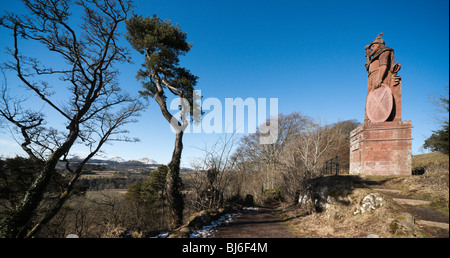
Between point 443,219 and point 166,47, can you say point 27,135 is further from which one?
point 443,219

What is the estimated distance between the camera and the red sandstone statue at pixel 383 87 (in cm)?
770

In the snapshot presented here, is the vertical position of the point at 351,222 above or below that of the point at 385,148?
below

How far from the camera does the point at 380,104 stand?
7.89 meters

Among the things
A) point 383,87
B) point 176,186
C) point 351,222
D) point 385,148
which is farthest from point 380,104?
point 176,186

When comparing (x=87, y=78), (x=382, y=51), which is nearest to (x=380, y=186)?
(x=382, y=51)

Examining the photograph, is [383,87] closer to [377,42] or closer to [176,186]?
[377,42]

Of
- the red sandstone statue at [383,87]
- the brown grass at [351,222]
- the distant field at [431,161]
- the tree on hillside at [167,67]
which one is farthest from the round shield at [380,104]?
the tree on hillside at [167,67]

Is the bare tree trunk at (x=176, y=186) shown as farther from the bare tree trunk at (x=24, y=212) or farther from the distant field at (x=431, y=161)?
the distant field at (x=431, y=161)

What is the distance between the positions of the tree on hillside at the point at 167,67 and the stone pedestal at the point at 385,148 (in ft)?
28.3

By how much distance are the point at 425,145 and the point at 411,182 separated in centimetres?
1539

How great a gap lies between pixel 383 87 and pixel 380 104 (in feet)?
2.88

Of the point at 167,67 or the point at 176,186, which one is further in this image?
the point at 167,67

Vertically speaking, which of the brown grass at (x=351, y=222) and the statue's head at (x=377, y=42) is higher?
the statue's head at (x=377, y=42)

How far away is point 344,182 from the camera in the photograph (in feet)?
21.4
